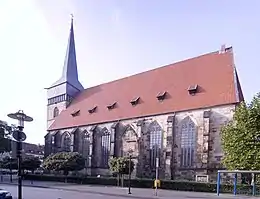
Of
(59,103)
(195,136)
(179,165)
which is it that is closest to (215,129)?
(195,136)

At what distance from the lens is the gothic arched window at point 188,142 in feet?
138

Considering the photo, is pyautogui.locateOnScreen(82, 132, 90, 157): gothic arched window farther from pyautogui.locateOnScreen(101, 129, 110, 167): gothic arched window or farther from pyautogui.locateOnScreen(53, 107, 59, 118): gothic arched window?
pyautogui.locateOnScreen(53, 107, 59, 118): gothic arched window

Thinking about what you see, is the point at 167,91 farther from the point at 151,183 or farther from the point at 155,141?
the point at 151,183

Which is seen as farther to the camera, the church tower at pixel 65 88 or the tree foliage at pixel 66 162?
the church tower at pixel 65 88

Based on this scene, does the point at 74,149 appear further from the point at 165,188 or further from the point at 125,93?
the point at 165,188

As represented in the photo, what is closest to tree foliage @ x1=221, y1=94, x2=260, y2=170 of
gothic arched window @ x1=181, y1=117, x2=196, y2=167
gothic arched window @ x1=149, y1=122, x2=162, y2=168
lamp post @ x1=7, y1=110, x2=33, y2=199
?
gothic arched window @ x1=181, y1=117, x2=196, y2=167

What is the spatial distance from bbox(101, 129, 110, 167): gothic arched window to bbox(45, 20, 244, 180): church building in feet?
0.45

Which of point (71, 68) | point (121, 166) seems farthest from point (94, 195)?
point (71, 68)

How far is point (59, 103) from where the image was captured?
6688cm

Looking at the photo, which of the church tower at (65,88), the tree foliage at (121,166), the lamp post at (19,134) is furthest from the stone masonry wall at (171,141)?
the lamp post at (19,134)

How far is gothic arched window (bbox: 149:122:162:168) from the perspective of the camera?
149ft

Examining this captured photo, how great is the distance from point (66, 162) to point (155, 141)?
1169 cm

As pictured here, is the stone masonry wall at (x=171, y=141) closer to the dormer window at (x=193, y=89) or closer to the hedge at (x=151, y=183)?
the dormer window at (x=193, y=89)

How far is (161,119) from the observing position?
149 feet
